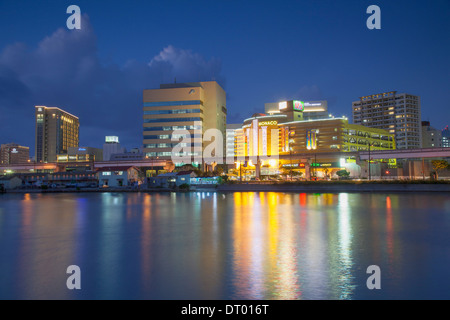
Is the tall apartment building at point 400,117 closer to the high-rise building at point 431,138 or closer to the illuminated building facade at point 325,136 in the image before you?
the high-rise building at point 431,138

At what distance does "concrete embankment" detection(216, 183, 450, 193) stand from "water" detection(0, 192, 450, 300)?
42.5m

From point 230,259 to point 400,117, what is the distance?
192 metres

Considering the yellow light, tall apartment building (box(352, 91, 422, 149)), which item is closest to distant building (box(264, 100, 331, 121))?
the yellow light

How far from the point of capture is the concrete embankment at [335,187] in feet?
215

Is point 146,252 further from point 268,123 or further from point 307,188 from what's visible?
point 268,123

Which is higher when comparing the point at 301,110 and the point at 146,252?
the point at 301,110

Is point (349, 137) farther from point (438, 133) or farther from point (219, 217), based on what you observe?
point (219, 217)

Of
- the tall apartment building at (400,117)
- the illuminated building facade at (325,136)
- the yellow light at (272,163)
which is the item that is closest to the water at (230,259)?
the illuminated building facade at (325,136)

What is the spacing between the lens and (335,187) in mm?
73438

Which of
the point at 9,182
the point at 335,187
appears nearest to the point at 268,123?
the point at 335,187

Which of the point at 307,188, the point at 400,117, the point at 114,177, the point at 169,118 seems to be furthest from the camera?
the point at 400,117

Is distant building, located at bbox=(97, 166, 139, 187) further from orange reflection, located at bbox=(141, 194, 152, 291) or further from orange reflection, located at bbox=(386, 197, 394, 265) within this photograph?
orange reflection, located at bbox=(386, 197, 394, 265)

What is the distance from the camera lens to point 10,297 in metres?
11.4

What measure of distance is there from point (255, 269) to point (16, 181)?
11306 cm
